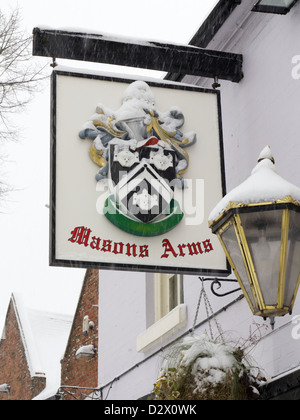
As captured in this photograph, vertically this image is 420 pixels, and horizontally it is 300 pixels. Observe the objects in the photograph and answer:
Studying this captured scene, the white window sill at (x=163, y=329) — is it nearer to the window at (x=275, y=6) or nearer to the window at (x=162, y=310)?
the window at (x=162, y=310)

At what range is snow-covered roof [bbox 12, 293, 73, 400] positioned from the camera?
61.2ft

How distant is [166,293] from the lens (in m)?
10.2

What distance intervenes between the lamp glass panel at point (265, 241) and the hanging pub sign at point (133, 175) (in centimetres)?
144

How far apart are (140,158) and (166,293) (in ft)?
11.4

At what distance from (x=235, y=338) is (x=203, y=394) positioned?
1.63 m

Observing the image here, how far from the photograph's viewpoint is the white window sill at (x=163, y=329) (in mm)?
9023

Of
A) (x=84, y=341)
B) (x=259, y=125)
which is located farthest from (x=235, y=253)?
(x=84, y=341)

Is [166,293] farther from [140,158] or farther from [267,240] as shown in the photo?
[267,240]

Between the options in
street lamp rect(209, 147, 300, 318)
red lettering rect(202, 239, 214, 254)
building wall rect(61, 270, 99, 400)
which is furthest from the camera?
building wall rect(61, 270, 99, 400)

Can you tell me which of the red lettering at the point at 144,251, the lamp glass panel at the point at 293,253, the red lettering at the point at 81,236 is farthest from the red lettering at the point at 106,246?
the lamp glass panel at the point at 293,253

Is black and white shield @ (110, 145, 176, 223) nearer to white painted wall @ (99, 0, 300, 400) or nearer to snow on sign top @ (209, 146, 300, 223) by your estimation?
white painted wall @ (99, 0, 300, 400)

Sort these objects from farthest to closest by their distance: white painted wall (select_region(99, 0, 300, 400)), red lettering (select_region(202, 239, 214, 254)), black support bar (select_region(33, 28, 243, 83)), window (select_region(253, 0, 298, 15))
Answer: black support bar (select_region(33, 28, 243, 83)) < window (select_region(253, 0, 298, 15)) < white painted wall (select_region(99, 0, 300, 400)) < red lettering (select_region(202, 239, 214, 254))

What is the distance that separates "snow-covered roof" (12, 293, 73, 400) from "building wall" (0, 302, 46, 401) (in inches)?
6.9

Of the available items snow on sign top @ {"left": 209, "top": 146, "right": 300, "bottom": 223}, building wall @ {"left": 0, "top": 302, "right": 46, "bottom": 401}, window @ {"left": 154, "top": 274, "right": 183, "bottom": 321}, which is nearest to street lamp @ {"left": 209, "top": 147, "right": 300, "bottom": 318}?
snow on sign top @ {"left": 209, "top": 146, "right": 300, "bottom": 223}
